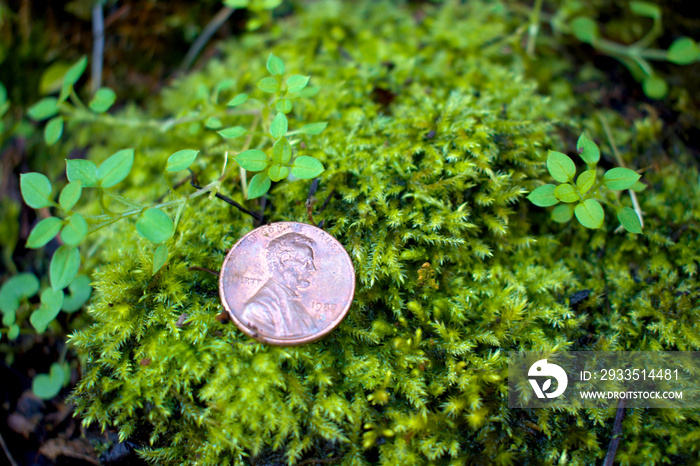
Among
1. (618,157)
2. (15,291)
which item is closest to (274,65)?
(15,291)

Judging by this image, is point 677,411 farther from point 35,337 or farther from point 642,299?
point 35,337

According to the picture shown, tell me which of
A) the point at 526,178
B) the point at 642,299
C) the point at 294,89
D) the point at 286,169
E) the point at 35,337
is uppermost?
the point at 294,89

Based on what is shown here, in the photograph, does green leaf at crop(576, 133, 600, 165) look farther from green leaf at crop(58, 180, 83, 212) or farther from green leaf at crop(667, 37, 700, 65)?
green leaf at crop(58, 180, 83, 212)

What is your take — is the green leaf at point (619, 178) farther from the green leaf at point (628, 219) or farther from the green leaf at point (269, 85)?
the green leaf at point (269, 85)

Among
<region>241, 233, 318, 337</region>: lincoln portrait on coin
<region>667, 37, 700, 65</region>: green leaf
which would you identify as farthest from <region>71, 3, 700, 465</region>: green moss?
<region>667, 37, 700, 65</region>: green leaf

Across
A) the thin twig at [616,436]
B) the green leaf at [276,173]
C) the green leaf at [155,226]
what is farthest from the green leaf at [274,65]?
the thin twig at [616,436]

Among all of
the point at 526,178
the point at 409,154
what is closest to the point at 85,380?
the point at 409,154
